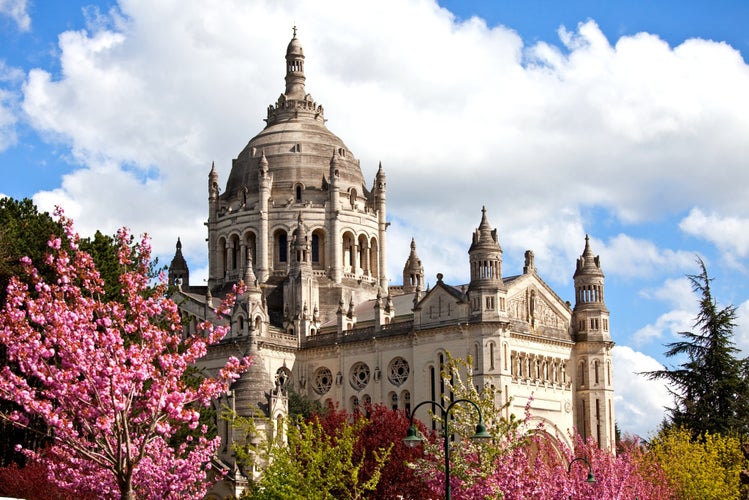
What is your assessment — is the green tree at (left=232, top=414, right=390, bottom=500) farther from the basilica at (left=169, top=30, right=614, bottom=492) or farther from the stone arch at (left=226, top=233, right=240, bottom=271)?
the stone arch at (left=226, top=233, right=240, bottom=271)

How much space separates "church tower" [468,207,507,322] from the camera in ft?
268

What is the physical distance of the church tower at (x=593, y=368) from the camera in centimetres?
8862

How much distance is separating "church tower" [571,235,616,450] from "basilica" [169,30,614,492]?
0.30ft

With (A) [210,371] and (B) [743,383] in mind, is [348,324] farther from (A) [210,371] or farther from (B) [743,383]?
(B) [743,383]

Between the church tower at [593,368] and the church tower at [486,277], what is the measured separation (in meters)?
10.0

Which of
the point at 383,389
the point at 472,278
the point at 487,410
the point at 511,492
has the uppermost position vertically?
the point at 472,278

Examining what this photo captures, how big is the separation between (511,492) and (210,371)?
53399 millimetres

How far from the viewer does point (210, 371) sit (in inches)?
3679

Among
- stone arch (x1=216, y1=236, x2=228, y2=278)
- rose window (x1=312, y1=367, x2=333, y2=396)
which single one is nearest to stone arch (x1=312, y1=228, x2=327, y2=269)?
stone arch (x1=216, y1=236, x2=228, y2=278)

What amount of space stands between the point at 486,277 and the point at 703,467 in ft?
75.3

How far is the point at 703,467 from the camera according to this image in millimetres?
63719

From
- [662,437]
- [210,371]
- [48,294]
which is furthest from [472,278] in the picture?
[48,294]

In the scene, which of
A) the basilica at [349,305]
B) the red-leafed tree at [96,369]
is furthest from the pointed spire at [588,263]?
the red-leafed tree at [96,369]

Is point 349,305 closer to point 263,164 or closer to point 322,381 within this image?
point 322,381
